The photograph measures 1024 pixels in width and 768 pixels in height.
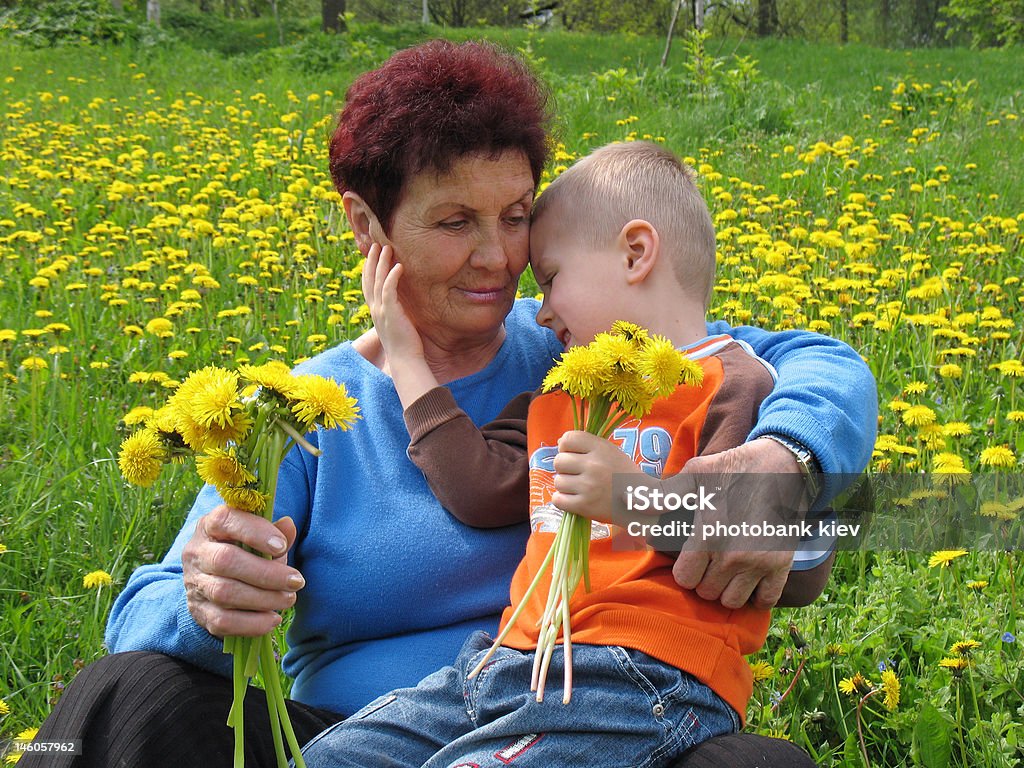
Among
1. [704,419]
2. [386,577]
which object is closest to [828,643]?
[704,419]

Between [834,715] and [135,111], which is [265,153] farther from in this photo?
[834,715]

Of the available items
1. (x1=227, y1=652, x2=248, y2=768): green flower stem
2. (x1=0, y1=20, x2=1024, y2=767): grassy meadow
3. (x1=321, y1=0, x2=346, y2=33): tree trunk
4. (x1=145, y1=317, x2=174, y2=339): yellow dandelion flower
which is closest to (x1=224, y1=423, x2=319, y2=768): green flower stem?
(x1=227, y1=652, x2=248, y2=768): green flower stem

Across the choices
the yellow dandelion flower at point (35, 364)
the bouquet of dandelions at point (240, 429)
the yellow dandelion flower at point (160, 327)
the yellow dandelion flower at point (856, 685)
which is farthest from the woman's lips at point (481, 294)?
the yellow dandelion flower at point (35, 364)

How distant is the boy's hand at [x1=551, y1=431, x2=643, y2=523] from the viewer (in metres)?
1.41

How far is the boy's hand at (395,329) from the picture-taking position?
1.89 m

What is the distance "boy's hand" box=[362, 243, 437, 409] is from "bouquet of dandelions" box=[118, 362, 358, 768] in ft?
1.70

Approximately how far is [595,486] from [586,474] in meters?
0.02

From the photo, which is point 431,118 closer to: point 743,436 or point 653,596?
point 743,436

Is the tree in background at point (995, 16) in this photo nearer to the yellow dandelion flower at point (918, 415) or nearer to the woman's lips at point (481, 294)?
the yellow dandelion flower at point (918, 415)

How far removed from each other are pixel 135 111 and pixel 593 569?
22.5 feet

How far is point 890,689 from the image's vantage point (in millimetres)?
1997

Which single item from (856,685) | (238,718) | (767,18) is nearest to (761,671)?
(856,685)

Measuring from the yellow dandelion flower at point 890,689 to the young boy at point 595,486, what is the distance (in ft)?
1.48

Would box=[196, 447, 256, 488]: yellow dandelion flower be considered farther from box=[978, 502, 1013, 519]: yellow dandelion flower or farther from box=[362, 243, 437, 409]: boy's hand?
box=[978, 502, 1013, 519]: yellow dandelion flower
